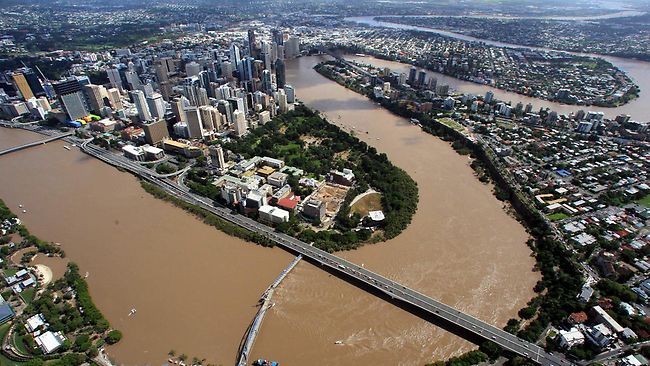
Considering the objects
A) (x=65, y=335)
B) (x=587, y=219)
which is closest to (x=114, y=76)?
(x=65, y=335)

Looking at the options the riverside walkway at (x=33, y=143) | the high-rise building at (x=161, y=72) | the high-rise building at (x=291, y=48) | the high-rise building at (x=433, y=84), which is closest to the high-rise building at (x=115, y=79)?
the high-rise building at (x=161, y=72)

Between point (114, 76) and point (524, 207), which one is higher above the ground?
point (114, 76)

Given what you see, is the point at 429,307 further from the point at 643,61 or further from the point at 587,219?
the point at 643,61

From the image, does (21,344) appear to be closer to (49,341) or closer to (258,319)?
(49,341)

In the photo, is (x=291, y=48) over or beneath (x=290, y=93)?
over

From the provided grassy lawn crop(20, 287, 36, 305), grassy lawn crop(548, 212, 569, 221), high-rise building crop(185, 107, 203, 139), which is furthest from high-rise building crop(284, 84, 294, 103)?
grassy lawn crop(20, 287, 36, 305)

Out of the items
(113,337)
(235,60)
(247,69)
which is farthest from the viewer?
(235,60)

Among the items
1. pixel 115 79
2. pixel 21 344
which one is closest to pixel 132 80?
pixel 115 79

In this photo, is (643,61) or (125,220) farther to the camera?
(643,61)
